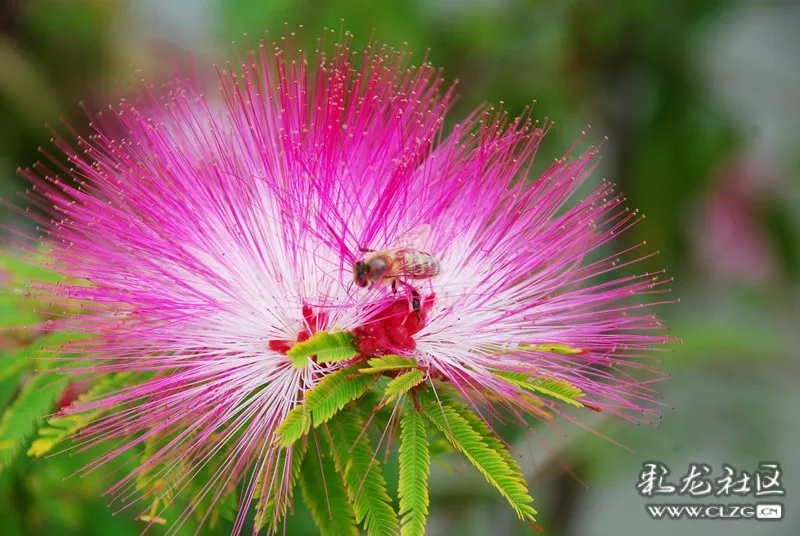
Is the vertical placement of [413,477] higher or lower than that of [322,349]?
lower

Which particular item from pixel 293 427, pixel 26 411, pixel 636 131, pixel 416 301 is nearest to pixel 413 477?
pixel 293 427

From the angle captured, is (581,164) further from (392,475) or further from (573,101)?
(573,101)

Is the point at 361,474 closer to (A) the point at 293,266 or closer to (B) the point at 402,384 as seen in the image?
(B) the point at 402,384

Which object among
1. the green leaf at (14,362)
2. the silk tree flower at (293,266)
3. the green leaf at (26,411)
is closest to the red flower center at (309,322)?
the silk tree flower at (293,266)

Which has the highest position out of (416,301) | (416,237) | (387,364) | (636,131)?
(636,131)

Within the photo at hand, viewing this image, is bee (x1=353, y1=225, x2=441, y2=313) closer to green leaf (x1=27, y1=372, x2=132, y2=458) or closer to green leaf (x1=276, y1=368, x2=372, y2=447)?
green leaf (x1=276, y1=368, x2=372, y2=447)

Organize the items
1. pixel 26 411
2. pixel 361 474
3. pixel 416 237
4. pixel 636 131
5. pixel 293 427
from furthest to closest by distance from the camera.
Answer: pixel 636 131
pixel 26 411
pixel 416 237
pixel 361 474
pixel 293 427

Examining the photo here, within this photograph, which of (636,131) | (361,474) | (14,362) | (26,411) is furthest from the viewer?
(636,131)

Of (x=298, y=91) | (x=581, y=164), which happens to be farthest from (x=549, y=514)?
(x=298, y=91)
